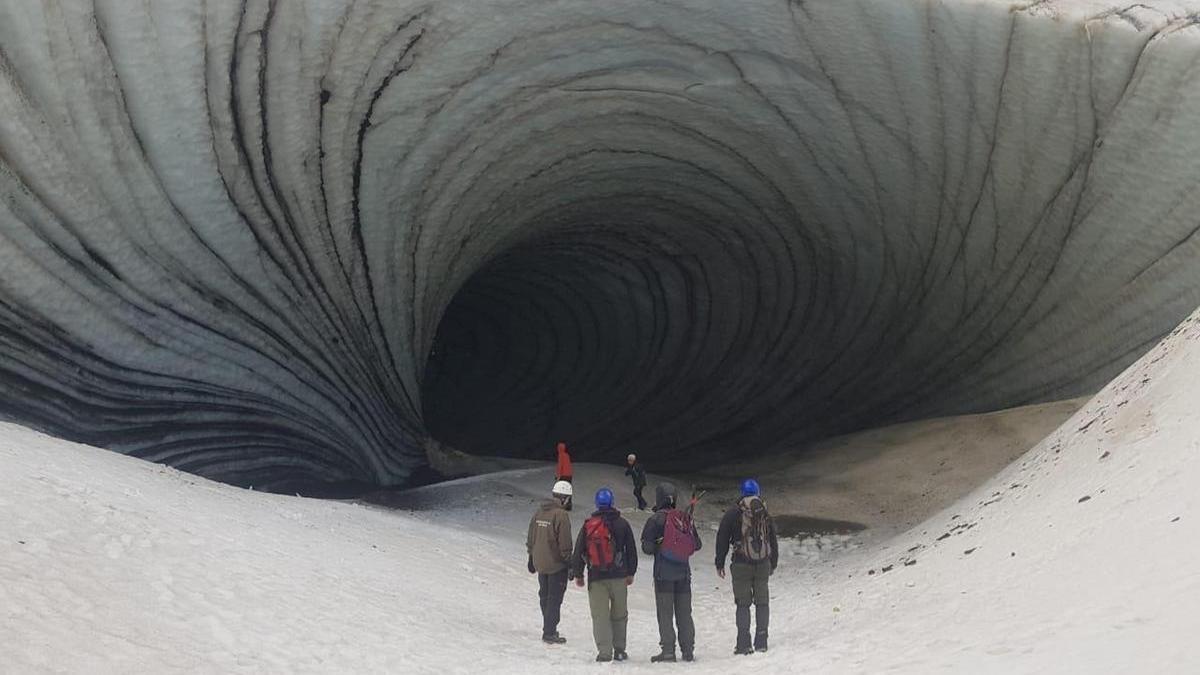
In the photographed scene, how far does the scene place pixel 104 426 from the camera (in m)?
8.24

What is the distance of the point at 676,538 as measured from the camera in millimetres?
4961

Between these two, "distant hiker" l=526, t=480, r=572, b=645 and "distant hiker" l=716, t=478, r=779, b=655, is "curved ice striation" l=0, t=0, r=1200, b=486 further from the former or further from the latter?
"distant hiker" l=716, t=478, r=779, b=655

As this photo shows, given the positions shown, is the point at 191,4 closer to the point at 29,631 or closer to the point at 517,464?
the point at 29,631

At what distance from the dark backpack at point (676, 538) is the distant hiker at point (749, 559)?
133mm

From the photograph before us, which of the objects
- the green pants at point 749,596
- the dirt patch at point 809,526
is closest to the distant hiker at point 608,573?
the green pants at point 749,596

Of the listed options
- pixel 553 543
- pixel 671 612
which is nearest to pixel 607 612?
pixel 671 612

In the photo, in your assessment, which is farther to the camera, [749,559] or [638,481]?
[638,481]

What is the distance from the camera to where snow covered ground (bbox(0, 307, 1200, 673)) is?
12.5 ft

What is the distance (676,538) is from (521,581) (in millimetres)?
2252

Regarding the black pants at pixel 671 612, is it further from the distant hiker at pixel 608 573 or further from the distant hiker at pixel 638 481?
the distant hiker at pixel 638 481

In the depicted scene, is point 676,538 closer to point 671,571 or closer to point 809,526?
point 671,571

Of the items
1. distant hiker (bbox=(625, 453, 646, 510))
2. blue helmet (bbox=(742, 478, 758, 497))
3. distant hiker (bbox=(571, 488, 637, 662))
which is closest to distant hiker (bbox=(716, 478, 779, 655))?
blue helmet (bbox=(742, 478, 758, 497))

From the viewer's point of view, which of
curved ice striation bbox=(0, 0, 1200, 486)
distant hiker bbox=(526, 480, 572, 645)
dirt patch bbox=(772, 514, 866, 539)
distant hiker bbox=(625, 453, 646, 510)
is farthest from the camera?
distant hiker bbox=(625, 453, 646, 510)

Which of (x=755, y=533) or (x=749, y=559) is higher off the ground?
(x=755, y=533)
